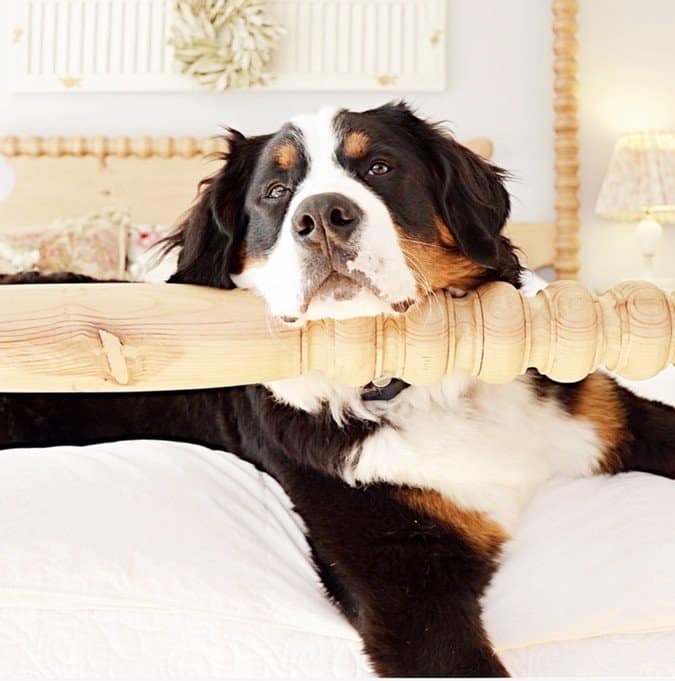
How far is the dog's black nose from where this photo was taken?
105cm

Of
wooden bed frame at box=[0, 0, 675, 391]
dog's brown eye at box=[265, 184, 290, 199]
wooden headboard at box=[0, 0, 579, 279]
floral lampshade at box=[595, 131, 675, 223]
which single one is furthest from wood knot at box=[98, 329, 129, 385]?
floral lampshade at box=[595, 131, 675, 223]

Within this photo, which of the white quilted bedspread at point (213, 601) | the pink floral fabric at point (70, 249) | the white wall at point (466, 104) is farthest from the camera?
the white wall at point (466, 104)

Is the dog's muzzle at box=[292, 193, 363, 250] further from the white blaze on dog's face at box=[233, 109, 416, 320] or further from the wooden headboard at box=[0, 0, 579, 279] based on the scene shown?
the wooden headboard at box=[0, 0, 579, 279]

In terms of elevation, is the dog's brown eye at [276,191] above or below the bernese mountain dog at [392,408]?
above

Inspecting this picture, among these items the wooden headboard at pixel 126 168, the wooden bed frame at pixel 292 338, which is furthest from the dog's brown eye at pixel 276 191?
the wooden headboard at pixel 126 168

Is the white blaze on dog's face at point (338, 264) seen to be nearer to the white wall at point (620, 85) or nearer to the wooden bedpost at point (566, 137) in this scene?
the wooden bedpost at point (566, 137)

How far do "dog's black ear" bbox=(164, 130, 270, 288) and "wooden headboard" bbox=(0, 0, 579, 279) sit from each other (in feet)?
7.27

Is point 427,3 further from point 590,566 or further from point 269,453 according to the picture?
point 590,566

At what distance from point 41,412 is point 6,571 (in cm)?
72

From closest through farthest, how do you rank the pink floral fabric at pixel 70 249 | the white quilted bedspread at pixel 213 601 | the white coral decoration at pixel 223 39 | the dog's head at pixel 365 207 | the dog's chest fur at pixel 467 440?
the white quilted bedspread at pixel 213 601, the dog's head at pixel 365 207, the dog's chest fur at pixel 467 440, the pink floral fabric at pixel 70 249, the white coral decoration at pixel 223 39

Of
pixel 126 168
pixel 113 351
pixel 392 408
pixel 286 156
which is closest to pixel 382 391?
pixel 392 408

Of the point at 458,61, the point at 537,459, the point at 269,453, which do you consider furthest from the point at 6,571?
the point at 458,61

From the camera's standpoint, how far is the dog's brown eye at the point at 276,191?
1.33 m

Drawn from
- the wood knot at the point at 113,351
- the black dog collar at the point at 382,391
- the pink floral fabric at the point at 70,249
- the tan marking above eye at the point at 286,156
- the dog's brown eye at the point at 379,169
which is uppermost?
the tan marking above eye at the point at 286,156
